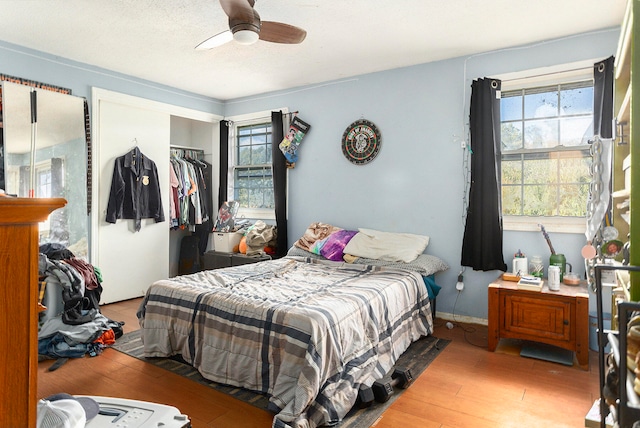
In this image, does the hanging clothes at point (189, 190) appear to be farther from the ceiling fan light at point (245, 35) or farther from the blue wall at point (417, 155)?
the ceiling fan light at point (245, 35)

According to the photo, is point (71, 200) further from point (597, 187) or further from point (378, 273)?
point (597, 187)

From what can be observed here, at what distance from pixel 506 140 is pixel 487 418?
8.26ft

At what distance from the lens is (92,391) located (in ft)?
7.83

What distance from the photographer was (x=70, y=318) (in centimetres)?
310

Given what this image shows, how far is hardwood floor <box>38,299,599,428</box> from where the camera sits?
6.88 ft

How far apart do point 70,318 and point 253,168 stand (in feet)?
9.67

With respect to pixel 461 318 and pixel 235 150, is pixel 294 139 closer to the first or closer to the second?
pixel 235 150

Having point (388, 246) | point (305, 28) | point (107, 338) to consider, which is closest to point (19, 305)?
point (107, 338)

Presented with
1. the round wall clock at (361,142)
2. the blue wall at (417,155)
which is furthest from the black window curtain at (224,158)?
the round wall clock at (361,142)

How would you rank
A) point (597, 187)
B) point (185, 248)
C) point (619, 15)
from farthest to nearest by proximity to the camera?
point (185, 248) → point (619, 15) → point (597, 187)

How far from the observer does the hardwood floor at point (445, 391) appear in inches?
82.6

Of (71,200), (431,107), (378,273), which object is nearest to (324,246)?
(378,273)

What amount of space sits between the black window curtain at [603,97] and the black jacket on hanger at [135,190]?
181 inches

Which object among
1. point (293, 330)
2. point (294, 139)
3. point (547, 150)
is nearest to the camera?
point (293, 330)
